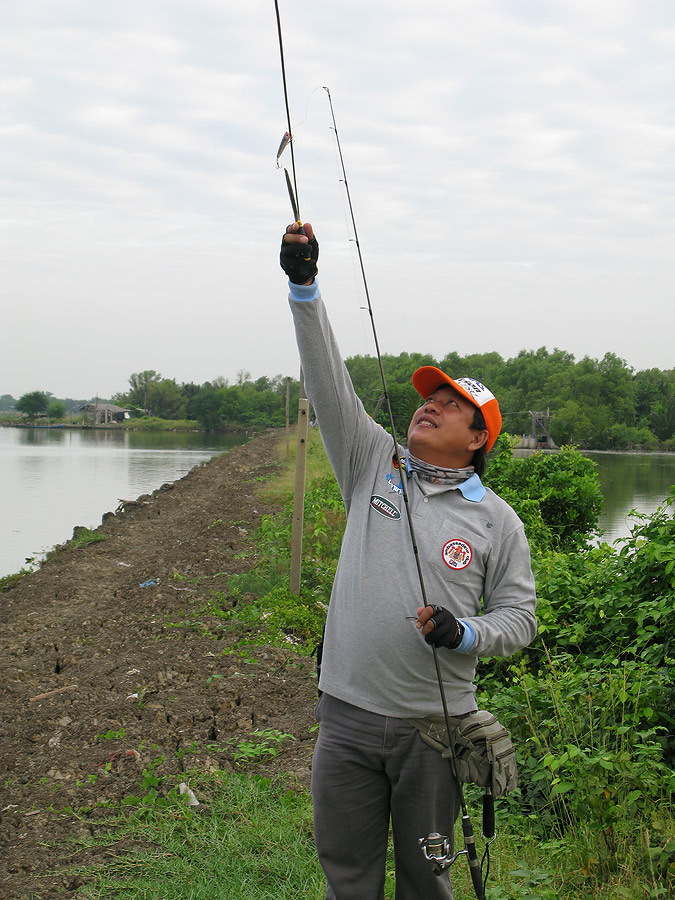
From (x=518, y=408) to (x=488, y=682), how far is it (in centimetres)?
7048

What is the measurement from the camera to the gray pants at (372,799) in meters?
2.35

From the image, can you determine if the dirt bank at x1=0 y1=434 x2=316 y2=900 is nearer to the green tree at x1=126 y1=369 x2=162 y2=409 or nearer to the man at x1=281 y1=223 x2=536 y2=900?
the man at x1=281 y1=223 x2=536 y2=900

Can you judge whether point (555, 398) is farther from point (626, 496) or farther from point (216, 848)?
point (216, 848)

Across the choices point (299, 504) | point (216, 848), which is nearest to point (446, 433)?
point (216, 848)

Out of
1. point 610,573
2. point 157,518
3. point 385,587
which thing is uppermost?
point 385,587

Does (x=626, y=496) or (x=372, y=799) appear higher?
(x=372, y=799)

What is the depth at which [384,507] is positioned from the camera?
2.52 meters

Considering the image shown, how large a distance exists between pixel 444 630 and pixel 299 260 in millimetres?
1162

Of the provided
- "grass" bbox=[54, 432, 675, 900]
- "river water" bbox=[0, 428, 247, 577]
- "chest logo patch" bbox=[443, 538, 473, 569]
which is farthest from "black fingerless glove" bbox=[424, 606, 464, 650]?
"river water" bbox=[0, 428, 247, 577]

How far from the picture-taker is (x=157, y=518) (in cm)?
1797

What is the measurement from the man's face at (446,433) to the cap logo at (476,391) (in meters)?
0.03

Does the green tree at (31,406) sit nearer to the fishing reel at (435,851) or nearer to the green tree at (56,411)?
the green tree at (56,411)

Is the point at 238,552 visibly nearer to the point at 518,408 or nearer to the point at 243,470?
the point at 243,470

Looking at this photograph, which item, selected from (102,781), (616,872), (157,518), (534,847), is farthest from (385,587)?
(157,518)
